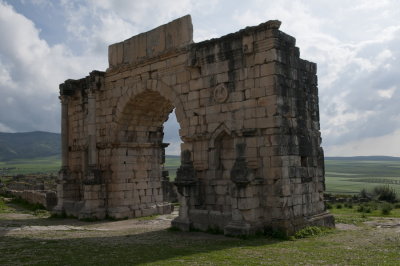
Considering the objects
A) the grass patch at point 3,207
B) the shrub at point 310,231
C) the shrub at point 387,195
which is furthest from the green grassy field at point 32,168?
the shrub at point 310,231

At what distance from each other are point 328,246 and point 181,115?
6.19 m

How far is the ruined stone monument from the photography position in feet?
38.7

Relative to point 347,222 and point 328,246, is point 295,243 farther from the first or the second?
point 347,222

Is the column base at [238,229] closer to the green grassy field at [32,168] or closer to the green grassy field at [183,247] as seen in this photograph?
the green grassy field at [183,247]

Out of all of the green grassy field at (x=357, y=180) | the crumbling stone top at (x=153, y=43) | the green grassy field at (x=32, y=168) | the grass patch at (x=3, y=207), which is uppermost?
the crumbling stone top at (x=153, y=43)

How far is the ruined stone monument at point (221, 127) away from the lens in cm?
1180

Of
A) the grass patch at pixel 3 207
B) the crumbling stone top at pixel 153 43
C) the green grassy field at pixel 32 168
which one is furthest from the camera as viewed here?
the green grassy field at pixel 32 168

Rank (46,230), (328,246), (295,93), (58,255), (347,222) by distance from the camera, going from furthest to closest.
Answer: (347,222)
(46,230)
(295,93)
(328,246)
(58,255)

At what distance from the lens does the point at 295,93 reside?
1255 centimetres

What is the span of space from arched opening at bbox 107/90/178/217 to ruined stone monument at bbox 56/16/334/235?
56 millimetres

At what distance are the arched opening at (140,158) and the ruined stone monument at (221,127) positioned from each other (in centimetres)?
6

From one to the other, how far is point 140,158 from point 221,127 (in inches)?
234

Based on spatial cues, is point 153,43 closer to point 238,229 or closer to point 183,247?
point 238,229

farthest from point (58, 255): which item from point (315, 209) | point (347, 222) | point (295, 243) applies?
point (347, 222)
